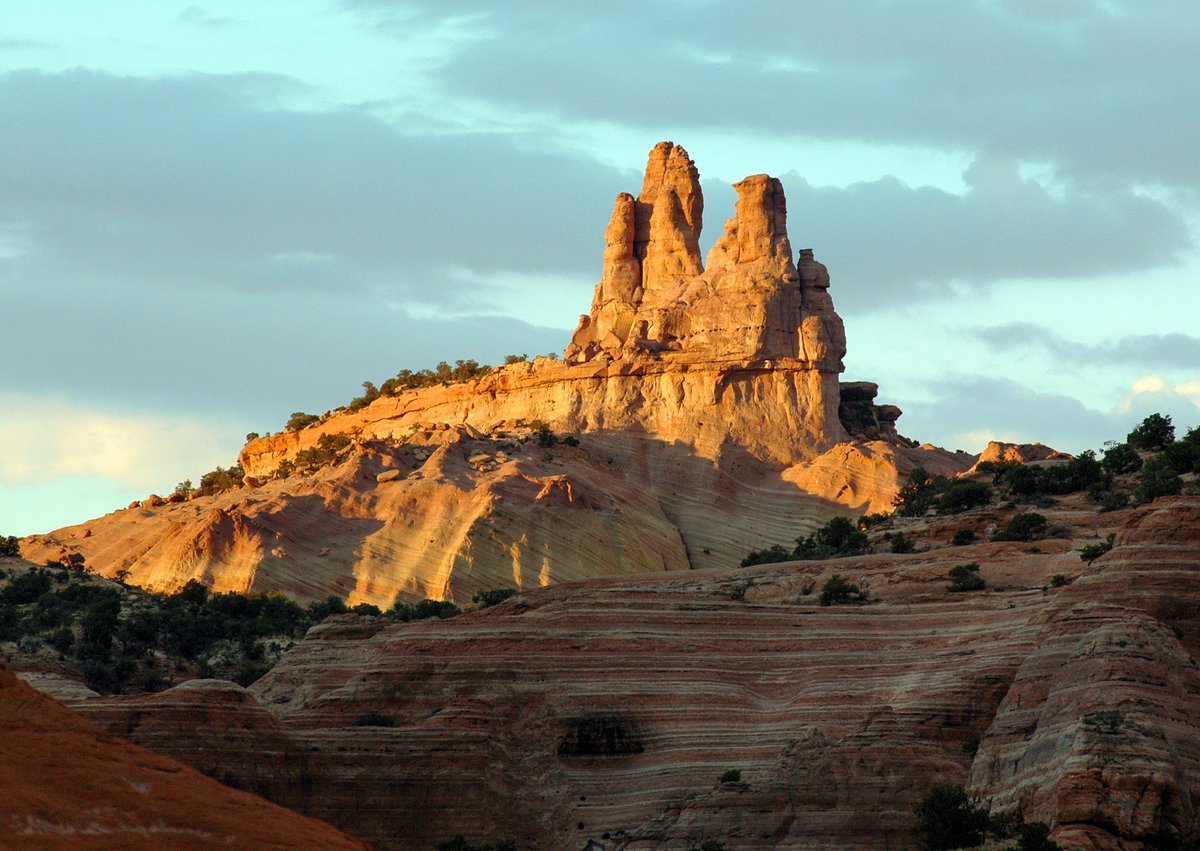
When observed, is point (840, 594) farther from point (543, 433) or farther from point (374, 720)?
point (543, 433)

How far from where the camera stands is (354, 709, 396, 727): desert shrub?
208 feet

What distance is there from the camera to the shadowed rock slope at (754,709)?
47.7 m

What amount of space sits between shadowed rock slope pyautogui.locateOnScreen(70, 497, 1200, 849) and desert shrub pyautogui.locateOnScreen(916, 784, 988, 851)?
29.1 inches

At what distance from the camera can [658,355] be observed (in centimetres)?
11725

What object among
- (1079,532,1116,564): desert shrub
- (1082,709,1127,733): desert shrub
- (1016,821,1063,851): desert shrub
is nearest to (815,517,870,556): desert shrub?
(1079,532,1116,564): desert shrub

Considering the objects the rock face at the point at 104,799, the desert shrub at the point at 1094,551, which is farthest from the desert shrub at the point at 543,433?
the rock face at the point at 104,799

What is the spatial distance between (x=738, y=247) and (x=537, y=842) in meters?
65.4

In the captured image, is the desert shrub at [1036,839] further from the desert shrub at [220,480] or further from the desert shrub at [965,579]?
the desert shrub at [220,480]

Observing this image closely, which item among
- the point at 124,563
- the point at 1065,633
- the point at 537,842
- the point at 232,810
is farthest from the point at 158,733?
the point at 124,563

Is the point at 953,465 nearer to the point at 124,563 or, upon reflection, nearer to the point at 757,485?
the point at 757,485

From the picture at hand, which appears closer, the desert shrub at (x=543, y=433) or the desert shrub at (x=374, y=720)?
the desert shrub at (x=374, y=720)

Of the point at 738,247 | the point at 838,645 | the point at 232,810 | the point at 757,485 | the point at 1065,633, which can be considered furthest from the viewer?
the point at 738,247

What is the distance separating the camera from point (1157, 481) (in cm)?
7731

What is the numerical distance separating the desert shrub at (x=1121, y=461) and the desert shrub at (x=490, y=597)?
22.4m
